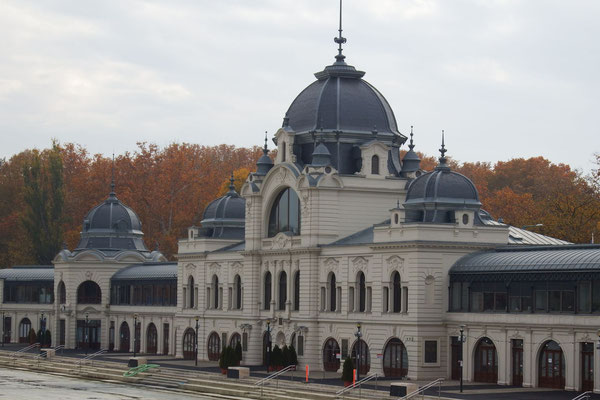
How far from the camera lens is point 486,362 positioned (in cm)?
7344

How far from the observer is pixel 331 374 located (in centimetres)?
8269

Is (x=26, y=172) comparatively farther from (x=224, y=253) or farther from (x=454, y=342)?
(x=454, y=342)

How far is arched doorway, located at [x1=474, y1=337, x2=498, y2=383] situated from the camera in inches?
2869

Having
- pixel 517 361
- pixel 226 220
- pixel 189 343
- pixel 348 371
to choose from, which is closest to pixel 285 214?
pixel 226 220

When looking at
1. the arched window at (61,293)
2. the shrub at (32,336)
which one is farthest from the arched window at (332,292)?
the shrub at (32,336)

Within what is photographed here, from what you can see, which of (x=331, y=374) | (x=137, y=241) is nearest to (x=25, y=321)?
(x=137, y=241)

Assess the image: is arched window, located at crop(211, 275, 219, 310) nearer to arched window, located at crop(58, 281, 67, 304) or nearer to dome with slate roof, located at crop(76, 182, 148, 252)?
dome with slate roof, located at crop(76, 182, 148, 252)

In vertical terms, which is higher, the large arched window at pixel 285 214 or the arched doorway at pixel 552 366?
the large arched window at pixel 285 214

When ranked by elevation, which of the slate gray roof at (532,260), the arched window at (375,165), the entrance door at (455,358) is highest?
the arched window at (375,165)

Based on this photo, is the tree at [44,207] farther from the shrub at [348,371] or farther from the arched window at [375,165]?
the shrub at [348,371]

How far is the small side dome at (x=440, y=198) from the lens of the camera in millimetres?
78562

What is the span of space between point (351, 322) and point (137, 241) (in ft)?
139

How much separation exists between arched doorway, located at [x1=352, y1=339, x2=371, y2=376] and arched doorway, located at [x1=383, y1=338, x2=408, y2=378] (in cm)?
199

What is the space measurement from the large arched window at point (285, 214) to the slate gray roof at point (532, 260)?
16.0m
